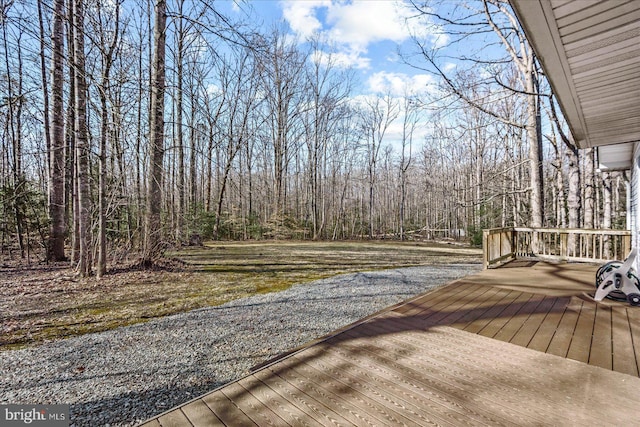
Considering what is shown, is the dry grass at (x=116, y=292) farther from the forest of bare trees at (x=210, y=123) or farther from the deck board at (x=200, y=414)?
the deck board at (x=200, y=414)

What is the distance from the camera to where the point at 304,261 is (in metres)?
9.56

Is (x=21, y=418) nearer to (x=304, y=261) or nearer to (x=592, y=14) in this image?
(x=592, y=14)

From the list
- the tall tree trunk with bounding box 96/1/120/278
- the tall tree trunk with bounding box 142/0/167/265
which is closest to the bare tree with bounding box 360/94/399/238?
the tall tree trunk with bounding box 142/0/167/265

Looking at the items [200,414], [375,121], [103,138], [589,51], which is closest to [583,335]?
[589,51]

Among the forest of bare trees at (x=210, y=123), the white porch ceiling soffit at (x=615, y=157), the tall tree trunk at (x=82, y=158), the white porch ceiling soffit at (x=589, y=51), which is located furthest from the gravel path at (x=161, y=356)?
the white porch ceiling soffit at (x=615, y=157)

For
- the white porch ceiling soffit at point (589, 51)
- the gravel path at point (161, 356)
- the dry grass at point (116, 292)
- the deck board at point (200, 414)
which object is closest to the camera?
the white porch ceiling soffit at point (589, 51)

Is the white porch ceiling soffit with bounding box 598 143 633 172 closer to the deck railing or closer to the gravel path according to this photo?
the deck railing

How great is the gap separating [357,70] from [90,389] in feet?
74.8

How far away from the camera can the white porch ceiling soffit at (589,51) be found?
5.01 ft

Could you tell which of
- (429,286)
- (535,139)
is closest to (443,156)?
(535,139)

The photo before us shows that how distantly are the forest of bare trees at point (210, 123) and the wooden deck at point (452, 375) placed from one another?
3.17m

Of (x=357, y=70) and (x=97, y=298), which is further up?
(x=357, y=70)
